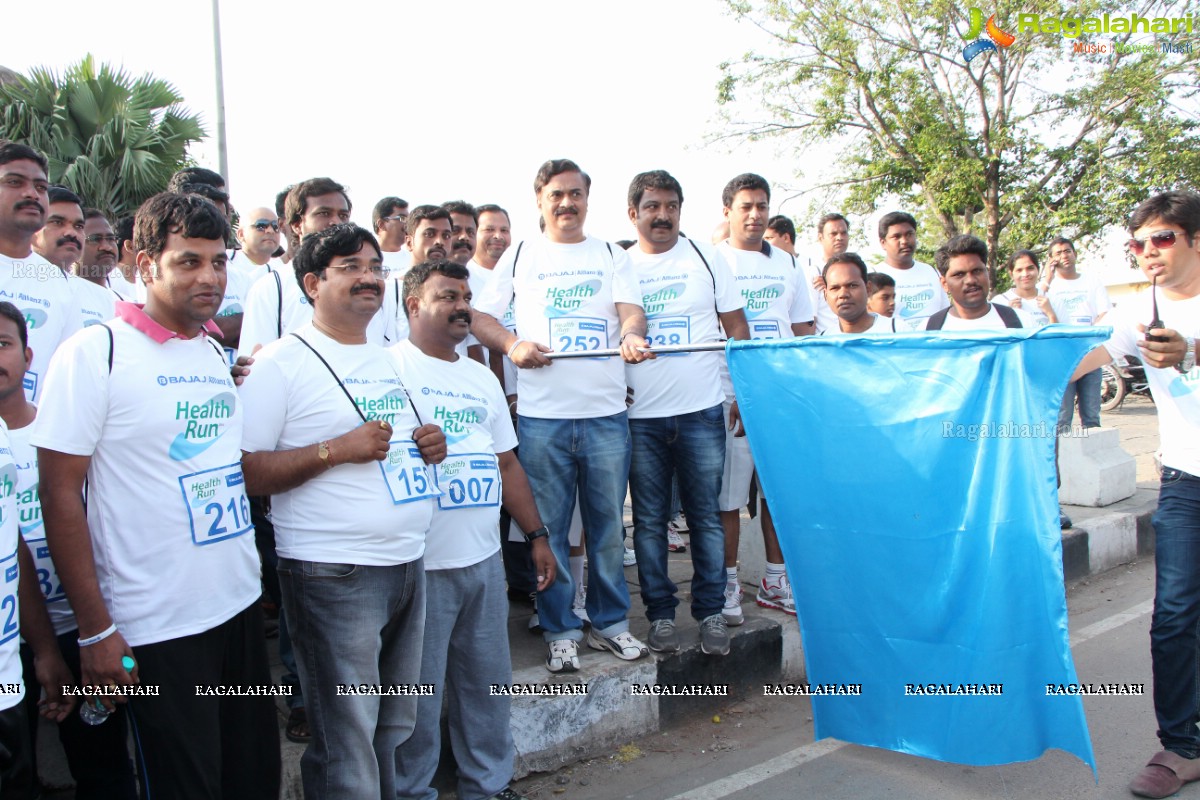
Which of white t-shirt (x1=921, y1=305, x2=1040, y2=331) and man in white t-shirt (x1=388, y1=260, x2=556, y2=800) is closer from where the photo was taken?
man in white t-shirt (x1=388, y1=260, x2=556, y2=800)

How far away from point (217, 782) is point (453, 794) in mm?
1184

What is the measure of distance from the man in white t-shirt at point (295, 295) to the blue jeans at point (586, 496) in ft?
2.90

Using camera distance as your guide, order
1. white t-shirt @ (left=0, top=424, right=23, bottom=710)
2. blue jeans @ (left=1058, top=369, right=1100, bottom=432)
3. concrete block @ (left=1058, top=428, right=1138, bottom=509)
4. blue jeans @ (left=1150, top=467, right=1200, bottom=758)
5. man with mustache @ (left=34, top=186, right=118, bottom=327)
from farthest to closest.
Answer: blue jeans @ (left=1058, top=369, right=1100, bottom=432)
concrete block @ (left=1058, top=428, right=1138, bottom=509)
man with mustache @ (left=34, top=186, right=118, bottom=327)
blue jeans @ (left=1150, top=467, right=1200, bottom=758)
white t-shirt @ (left=0, top=424, right=23, bottom=710)

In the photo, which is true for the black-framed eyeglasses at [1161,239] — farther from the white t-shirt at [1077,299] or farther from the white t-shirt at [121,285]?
the white t-shirt at [1077,299]

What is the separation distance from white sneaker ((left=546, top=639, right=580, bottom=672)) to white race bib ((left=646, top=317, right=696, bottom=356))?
1.40 m

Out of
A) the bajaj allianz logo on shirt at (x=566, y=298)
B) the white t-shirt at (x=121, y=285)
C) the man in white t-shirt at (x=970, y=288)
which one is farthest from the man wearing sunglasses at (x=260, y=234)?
the man in white t-shirt at (x=970, y=288)

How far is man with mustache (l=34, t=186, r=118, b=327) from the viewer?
12.2 feet

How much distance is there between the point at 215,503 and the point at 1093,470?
21.9ft

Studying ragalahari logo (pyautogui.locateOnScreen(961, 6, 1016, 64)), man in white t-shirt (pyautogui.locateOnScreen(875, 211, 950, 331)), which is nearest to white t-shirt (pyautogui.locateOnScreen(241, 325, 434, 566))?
man in white t-shirt (pyautogui.locateOnScreen(875, 211, 950, 331))

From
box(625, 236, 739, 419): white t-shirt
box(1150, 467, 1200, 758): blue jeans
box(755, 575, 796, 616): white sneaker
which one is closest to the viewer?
box(1150, 467, 1200, 758): blue jeans

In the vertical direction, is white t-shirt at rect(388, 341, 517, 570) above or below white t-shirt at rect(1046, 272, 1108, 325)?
below

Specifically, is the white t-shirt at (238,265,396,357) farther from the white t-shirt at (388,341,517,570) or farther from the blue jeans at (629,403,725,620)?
the blue jeans at (629,403,725,620)

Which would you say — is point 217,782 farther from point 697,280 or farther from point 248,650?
point 697,280

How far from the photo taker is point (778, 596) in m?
4.73
